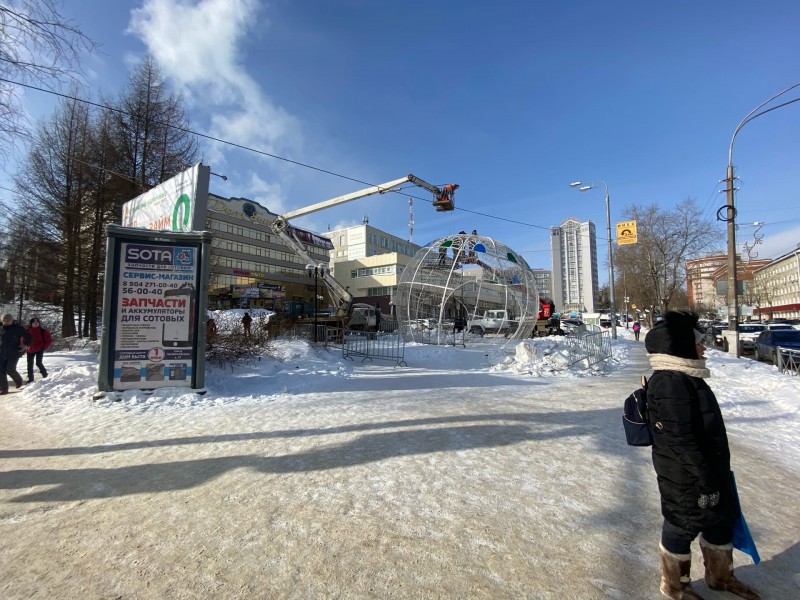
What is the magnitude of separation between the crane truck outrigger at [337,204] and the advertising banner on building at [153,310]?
12.5 meters

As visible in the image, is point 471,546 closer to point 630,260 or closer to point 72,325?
point 72,325

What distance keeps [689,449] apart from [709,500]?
28 centimetres

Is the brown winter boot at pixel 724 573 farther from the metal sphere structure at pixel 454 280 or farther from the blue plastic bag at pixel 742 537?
the metal sphere structure at pixel 454 280

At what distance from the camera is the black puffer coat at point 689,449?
89.0 inches

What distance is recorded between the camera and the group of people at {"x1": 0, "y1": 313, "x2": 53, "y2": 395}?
859 centimetres

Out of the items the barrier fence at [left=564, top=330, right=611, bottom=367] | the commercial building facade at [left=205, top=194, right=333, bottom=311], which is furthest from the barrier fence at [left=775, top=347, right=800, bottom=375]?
the commercial building facade at [left=205, top=194, right=333, bottom=311]

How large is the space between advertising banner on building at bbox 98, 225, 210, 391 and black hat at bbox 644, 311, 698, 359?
7802 mm

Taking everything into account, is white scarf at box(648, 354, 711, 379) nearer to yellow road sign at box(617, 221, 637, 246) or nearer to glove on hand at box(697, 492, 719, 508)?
glove on hand at box(697, 492, 719, 508)

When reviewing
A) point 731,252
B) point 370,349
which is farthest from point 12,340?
point 731,252

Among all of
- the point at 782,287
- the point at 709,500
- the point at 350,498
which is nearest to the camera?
the point at 709,500

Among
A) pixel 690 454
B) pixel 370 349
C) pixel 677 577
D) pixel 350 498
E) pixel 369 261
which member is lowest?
pixel 350 498

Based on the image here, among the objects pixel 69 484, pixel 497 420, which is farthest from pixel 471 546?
pixel 69 484

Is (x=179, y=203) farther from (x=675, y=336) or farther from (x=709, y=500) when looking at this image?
(x=709, y=500)

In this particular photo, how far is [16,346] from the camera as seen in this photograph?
884cm
